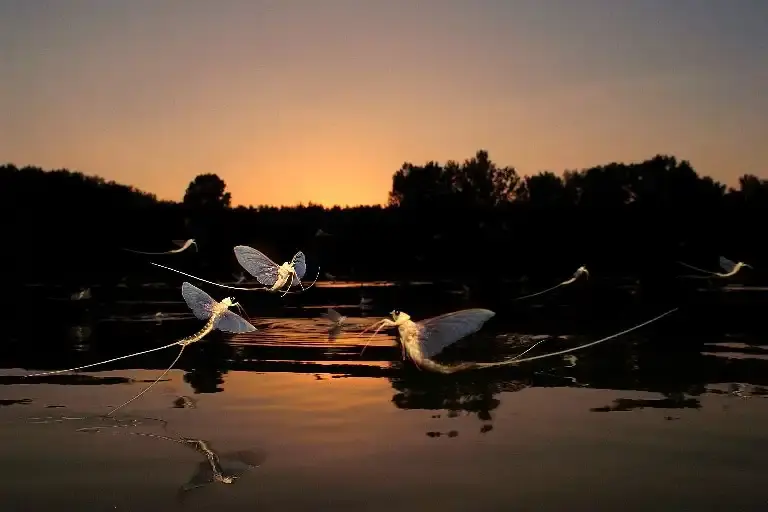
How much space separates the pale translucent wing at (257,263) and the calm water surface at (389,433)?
2210 millimetres

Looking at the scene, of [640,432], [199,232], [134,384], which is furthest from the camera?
[199,232]

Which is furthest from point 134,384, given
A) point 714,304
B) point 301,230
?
point 301,230

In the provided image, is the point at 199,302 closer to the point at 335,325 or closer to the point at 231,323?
the point at 231,323

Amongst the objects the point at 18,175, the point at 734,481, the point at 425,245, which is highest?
the point at 18,175

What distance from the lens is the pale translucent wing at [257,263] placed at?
14.6m

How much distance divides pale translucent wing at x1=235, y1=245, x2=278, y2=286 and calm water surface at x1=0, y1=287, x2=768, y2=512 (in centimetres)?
221

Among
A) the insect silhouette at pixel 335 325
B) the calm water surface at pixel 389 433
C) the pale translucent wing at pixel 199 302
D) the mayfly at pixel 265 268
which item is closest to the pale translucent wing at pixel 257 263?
the mayfly at pixel 265 268

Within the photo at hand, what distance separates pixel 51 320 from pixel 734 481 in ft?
91.7

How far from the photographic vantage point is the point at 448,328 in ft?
32.1

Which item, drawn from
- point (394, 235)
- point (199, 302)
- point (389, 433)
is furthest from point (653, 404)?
point (394, 235)

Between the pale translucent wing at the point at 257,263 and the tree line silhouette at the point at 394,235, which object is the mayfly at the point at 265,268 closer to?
the pale translucent wing at the point at 257,263

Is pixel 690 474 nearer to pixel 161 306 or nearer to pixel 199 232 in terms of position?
pixel 161 306

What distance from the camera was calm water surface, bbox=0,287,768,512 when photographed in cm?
883

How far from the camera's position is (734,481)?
923 centimetres
